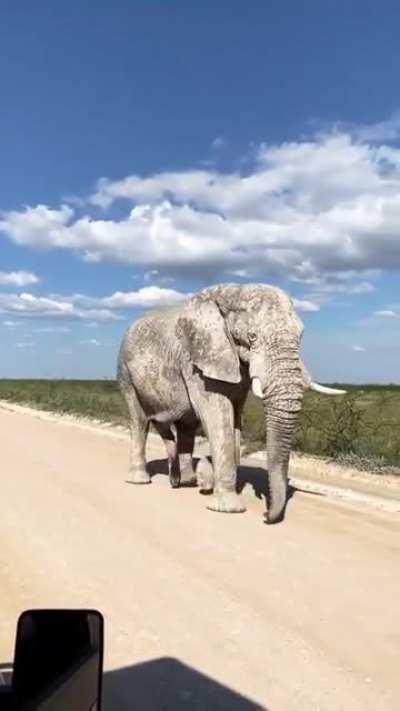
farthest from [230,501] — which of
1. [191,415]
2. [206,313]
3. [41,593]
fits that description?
[41,593]

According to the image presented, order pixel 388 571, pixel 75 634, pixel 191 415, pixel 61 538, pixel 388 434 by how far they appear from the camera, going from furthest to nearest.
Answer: pixel 388 434 < pixel 191 415 < pixel 61 538 < pixel 388 571 < pixel 75 634

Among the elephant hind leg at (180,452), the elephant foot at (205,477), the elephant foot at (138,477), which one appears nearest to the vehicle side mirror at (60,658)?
the elephant foot at (205,477)

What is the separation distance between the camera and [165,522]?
8.20 metres

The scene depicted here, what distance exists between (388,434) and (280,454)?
29.9ft

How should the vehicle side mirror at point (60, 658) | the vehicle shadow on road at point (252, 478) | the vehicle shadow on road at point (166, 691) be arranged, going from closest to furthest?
the vehicle side mirror at point (60, 658)
the vehicle shadow on road at point (166, 691)
the vehicle shadow on road at point (252, 478)

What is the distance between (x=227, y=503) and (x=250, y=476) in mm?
2590

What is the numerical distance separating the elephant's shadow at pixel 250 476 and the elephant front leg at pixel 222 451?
2.73ft

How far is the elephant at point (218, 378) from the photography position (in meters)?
8.20

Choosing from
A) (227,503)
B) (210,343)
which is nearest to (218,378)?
(210,343)

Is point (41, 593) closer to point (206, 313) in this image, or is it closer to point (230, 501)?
point (230, 501)

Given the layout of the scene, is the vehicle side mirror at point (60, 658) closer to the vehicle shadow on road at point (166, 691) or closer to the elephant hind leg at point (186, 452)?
the vehicle shadow on road at point (166, 691)

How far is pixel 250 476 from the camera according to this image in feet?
36.7

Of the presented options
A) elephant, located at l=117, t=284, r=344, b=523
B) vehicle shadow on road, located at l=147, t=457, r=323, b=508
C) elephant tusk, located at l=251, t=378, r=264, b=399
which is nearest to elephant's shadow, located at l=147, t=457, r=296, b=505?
vehicle shadow on road, located at l=147, t=457, r=323, b=508

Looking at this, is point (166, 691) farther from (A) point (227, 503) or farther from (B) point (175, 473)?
(B) point (175, 473)
